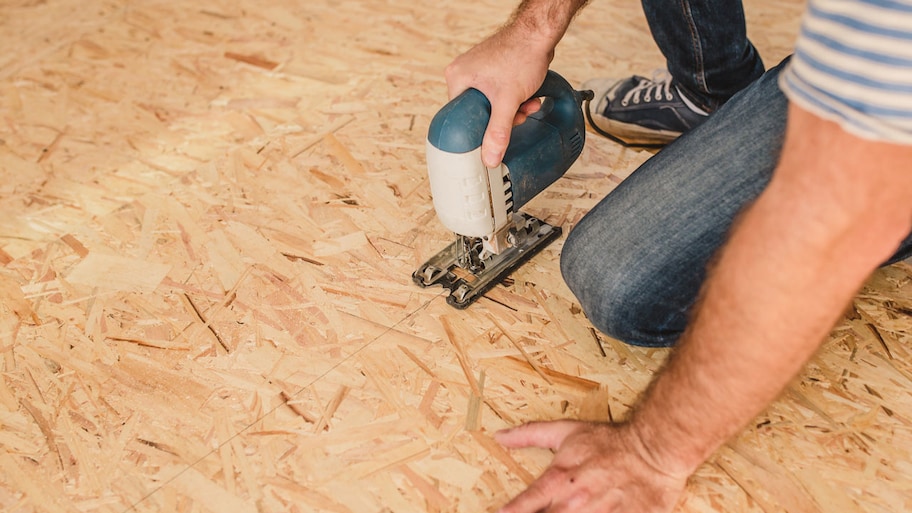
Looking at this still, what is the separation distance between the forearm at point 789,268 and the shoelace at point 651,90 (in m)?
1.28

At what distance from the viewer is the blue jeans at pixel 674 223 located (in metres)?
1.46

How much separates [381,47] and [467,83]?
1335 millimetres

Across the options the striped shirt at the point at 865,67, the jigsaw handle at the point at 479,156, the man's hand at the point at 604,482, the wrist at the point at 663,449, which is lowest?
the man's hand at the point at 604,482

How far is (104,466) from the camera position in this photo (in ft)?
4.78

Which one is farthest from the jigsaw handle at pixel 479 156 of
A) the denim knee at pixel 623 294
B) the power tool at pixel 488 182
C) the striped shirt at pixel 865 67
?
the striped shirt at pixel 865 67

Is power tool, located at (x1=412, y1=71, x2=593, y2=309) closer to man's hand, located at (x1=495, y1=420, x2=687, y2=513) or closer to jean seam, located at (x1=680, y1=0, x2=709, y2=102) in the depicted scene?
→ jean seam, located at (x1=680, y1=0, x2=709, y2=102)

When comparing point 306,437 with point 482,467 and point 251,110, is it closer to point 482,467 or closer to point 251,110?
point 482,467

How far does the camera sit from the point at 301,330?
1.72 m

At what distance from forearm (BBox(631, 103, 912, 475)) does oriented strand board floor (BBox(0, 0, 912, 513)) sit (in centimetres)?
40

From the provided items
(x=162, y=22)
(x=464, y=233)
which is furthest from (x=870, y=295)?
(x=162, y=22)

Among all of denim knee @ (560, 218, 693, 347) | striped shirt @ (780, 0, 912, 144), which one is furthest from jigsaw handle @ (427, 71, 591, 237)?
striped shirt @ (780, 0, 912, 144)

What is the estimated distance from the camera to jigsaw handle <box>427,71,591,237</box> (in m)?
1.50

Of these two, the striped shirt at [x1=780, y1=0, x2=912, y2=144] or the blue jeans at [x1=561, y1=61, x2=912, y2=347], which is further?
the blue jeans at [x1=561, y1=61, x2=912, y2=347]

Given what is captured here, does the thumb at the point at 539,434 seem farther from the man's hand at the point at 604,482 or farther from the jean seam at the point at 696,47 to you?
the jean seam at the point at 696,47
